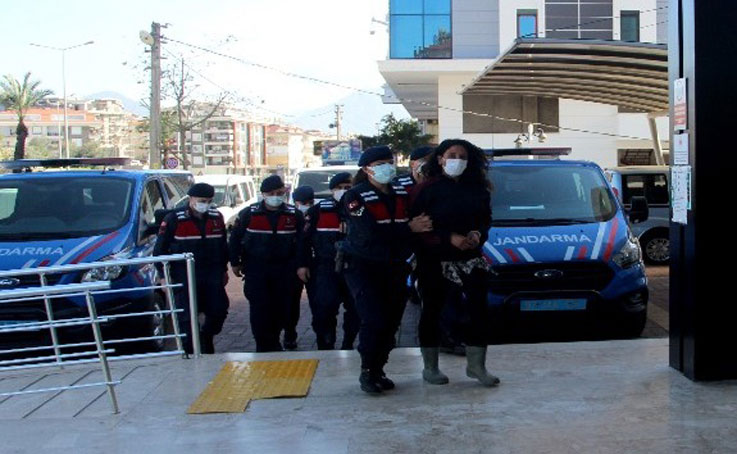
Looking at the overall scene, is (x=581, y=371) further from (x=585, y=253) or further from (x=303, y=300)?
(x=303, y=300)

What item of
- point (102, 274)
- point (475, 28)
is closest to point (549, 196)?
point (102, 274)

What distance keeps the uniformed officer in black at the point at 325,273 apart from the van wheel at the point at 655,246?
8.41 meters

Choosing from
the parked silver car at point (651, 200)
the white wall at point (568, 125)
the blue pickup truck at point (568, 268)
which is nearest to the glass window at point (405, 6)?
the white wall at point (568, 125)

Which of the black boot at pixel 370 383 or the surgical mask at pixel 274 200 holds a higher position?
the surgical mask at pixel 274 200

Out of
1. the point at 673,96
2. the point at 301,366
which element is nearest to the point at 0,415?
the point at 301,366

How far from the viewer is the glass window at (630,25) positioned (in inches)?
1372

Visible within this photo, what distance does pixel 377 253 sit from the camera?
5484mm

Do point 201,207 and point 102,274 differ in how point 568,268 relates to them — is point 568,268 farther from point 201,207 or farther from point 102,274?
point 102,274

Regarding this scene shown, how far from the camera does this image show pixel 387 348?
559cm

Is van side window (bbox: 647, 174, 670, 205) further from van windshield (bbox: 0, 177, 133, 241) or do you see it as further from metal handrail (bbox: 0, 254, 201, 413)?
metal handrail (bbox: 0, 254, 201, 413)

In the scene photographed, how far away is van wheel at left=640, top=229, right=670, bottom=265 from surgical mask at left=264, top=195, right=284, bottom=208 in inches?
348

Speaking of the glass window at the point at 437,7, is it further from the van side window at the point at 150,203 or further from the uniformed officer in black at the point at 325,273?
the uniformed officer in black at the point at 325,273

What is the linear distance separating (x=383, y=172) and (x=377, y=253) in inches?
20.8

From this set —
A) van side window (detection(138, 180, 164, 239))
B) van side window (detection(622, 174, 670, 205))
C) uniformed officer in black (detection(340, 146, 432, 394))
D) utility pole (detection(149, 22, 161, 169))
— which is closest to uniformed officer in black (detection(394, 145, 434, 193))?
uniformed officer in black (detection(340, 146, 432, 394))
